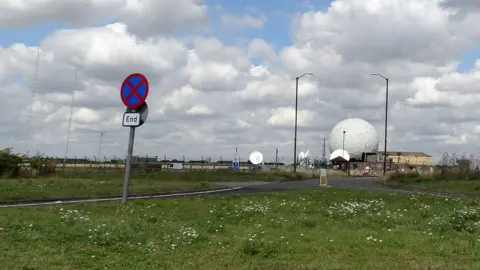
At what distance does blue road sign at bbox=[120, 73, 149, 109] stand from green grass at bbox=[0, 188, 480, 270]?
2.34m

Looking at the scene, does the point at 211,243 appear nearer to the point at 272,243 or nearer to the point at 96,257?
the point at 272,243

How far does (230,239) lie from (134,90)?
15.2 feet

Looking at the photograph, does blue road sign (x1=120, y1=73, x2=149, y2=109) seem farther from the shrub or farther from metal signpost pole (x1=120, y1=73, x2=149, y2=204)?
the shrub

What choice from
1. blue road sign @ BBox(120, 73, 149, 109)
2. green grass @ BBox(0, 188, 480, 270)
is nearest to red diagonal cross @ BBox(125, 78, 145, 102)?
blue road sign @ BBox(120, 73, 149, 109)

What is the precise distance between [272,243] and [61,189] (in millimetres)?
15265

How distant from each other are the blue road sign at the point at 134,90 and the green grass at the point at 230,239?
234 centimetres

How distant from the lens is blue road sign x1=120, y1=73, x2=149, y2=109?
11.9 m

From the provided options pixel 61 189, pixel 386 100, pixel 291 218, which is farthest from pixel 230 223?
pixel 386 100

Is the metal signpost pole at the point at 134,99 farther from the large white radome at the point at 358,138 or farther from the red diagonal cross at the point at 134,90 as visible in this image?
the large white radome at the point at 358,138

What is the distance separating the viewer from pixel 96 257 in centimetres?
710

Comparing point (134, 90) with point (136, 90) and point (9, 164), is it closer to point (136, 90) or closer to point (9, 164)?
point (136, 90)

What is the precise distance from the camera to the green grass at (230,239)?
22.9ft

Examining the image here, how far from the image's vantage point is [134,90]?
12.0 metres

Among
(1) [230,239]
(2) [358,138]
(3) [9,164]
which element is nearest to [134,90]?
(1) [230,239]
